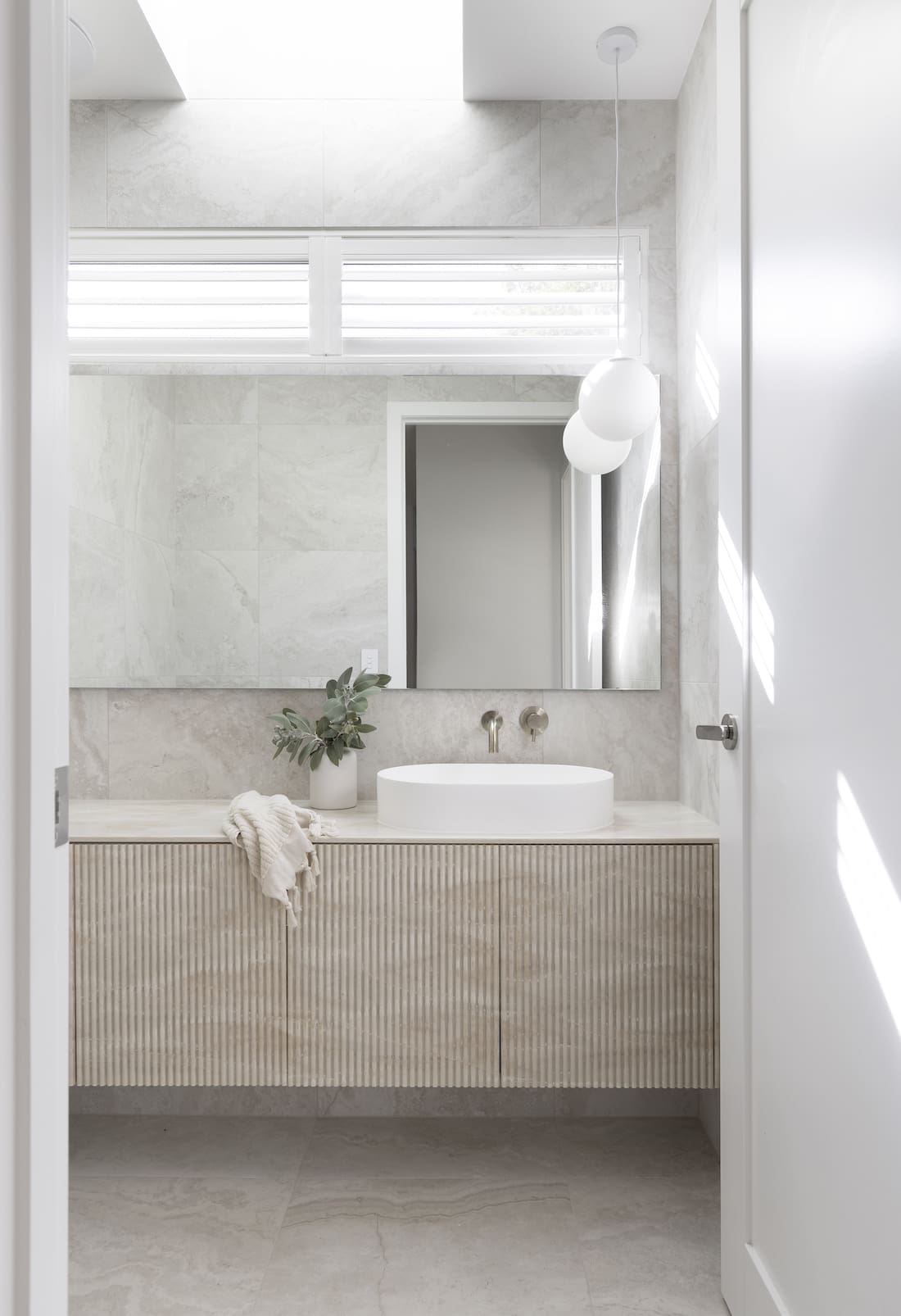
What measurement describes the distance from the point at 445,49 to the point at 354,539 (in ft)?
4.25

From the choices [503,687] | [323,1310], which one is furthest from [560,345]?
[323,1310]

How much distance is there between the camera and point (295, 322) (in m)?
2.38

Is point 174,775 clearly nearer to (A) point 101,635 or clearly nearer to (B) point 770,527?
(A) point 101,635

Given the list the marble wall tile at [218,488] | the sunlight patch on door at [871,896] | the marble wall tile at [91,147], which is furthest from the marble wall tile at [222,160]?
the sunlight patch on door at [871,896]

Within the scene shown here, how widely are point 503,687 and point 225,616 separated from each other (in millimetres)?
734

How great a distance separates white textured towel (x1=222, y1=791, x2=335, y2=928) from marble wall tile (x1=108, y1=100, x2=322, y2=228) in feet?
5.03

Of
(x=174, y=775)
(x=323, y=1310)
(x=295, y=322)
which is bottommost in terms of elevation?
(x=323, y=1310)

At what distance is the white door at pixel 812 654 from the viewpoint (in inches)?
38.0

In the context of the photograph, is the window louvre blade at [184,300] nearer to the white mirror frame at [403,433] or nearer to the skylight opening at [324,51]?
the white mirror frame at [403,433]

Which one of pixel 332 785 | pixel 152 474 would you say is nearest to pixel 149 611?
pixel 152 474

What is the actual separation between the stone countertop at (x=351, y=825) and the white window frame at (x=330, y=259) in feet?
3.73

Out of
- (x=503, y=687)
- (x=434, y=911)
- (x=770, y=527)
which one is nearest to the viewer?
(x=770, y=527)

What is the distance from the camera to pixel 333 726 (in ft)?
7.14

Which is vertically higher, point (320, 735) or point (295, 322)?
point (295, 322)
